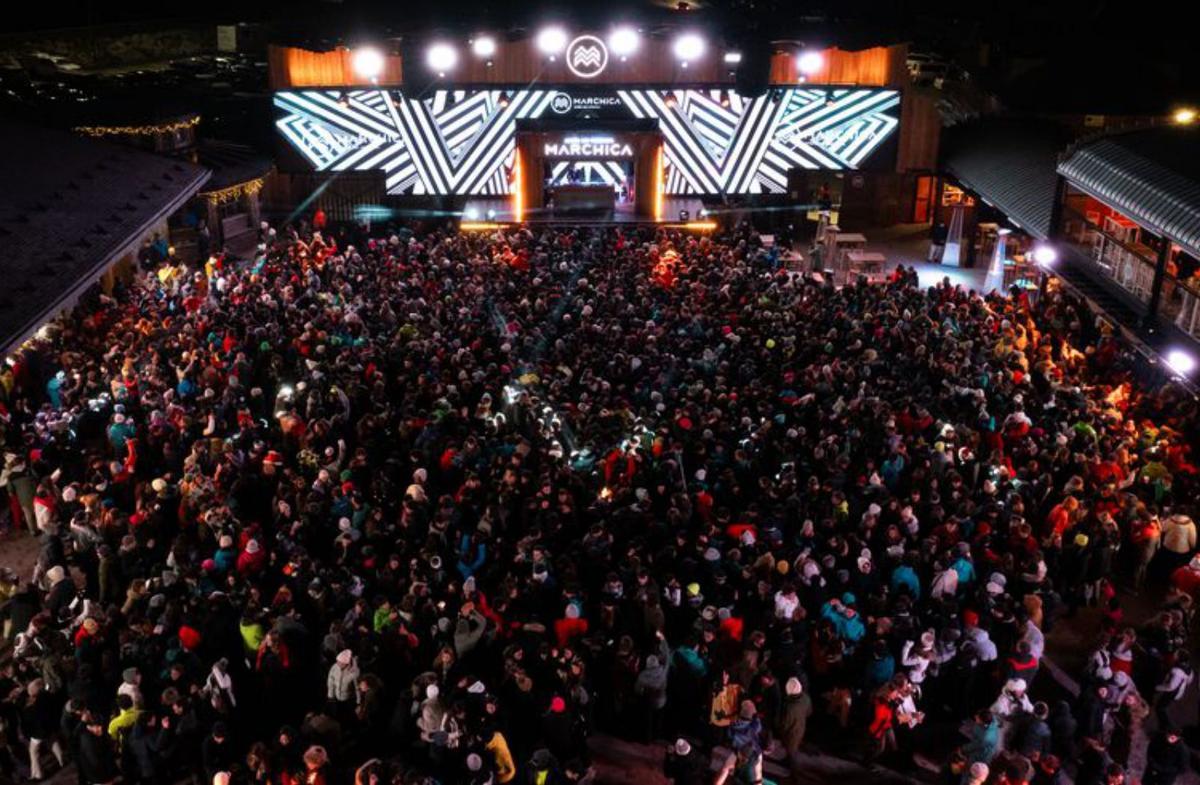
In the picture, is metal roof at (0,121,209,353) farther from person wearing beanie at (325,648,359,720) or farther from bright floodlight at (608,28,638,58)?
bright floodlight at (608,28,638,58)

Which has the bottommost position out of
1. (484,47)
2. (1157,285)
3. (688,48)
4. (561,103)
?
(1157,285)

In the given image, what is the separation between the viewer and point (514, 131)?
93.1 ft

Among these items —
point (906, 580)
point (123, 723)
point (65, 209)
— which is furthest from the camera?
Result: point (65, 209)

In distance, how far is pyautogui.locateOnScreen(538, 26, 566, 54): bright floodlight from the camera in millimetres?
26969

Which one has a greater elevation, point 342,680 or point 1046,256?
point 1046,256

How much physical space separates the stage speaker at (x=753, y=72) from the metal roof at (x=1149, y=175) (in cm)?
1046

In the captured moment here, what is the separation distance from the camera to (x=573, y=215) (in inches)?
1041

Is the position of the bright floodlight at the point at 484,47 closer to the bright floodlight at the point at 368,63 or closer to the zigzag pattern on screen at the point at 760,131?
the bright floodlight at the point at 368,63

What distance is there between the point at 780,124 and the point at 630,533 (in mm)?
20296

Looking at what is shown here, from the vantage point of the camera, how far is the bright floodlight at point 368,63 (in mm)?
Result: 27328

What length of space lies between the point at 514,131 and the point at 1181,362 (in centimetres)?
1856

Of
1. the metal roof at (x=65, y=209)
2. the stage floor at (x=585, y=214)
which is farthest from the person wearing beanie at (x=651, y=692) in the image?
the stage floor at (x=585, y=214)

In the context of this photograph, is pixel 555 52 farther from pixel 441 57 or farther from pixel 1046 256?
pixel 1046 256

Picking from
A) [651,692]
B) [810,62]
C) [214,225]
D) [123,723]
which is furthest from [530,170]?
[123,723]
